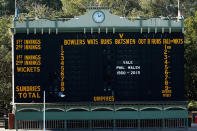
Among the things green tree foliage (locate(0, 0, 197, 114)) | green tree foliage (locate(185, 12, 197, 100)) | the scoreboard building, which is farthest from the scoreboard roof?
green tree foliage (locate(185, 12, 197, 100))

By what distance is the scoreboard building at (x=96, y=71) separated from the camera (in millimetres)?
51344

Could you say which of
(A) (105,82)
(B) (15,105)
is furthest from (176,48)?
(B) (15,105)

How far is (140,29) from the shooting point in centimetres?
5222

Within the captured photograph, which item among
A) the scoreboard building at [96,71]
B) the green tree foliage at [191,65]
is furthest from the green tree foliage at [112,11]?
the scoreboard building at [96,71]

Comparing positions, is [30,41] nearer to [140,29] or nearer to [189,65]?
[140,29]

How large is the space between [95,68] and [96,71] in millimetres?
259

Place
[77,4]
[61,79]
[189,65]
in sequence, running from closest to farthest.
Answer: [61,79], [189,65], [77,4]

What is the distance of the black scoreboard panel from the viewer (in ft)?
168

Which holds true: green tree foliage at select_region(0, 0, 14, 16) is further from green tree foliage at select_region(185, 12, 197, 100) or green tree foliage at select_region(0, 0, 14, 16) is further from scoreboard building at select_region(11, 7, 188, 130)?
Answer: scoreboard building at select_region(11, 7, 188, 130)

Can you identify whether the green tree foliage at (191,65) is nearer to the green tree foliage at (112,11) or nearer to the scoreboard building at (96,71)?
the green tree foliage at (112,11)

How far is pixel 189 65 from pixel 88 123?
51.5 ft

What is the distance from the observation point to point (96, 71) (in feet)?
169

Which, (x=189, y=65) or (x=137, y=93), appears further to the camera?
(x=189, y=65)

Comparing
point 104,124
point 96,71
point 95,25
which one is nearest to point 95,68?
point 96,71
